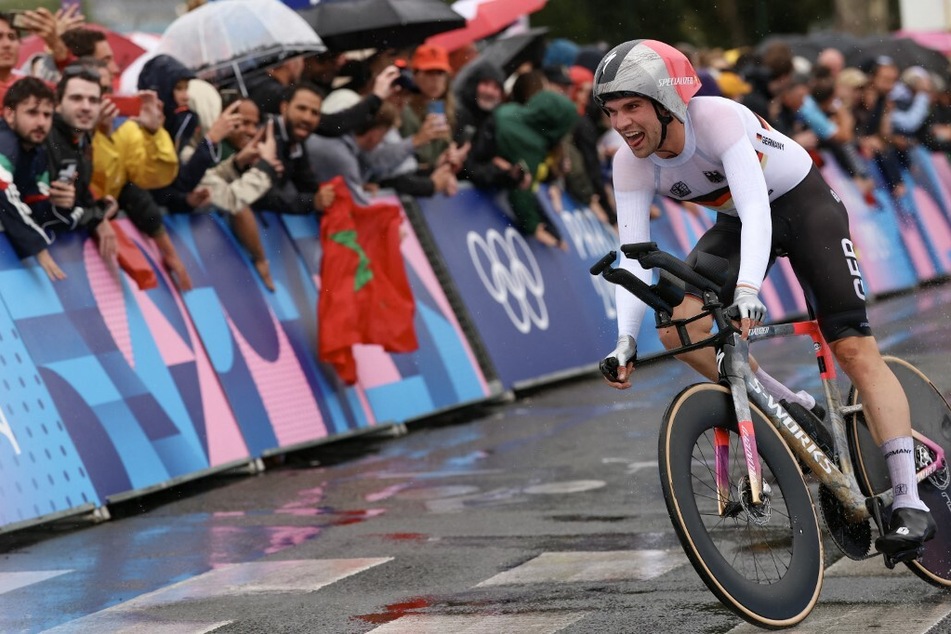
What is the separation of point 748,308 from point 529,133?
10.3m

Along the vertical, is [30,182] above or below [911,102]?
above

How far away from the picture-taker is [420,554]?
8266mm

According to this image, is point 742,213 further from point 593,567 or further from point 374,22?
point 374,22

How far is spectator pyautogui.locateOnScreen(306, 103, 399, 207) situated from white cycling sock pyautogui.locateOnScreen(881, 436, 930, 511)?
7.46 meters

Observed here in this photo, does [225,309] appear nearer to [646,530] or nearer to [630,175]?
[646,530]

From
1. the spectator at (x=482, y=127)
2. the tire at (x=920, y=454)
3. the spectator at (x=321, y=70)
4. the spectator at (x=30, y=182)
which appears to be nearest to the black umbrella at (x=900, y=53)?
the spectator at (x=482, y=127)

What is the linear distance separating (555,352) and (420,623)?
9292 millimetres

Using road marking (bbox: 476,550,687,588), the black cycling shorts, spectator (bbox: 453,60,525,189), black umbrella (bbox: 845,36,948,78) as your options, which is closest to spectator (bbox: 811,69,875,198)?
black umbrella (bbox: 845,36,948,78)

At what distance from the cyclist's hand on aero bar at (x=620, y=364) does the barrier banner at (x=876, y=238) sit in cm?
1649

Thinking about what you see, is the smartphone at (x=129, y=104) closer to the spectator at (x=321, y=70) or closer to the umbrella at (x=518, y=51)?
the spectator at (x=321, y=70)

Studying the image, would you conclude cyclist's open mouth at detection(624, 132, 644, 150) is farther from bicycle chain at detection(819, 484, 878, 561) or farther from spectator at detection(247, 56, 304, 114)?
spectator at detection(247, 56, 304, 114)

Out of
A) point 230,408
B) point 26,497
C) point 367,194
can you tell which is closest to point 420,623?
point 26,497

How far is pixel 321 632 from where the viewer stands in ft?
21.8

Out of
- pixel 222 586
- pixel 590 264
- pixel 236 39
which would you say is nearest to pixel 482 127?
pixel 590 264
